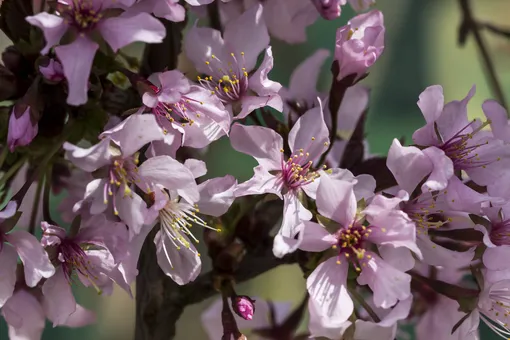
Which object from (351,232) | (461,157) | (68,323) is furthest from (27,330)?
(461,157)

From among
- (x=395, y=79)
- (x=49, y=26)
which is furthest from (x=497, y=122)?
(x=395, y=79)

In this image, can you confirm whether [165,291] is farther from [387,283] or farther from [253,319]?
[387,283]

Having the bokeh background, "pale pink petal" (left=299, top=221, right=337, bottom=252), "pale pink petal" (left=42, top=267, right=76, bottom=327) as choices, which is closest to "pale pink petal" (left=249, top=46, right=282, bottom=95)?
"pale pink petal" (left=299, top=221, right=337, bottom=252)

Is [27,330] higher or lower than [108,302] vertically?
higher

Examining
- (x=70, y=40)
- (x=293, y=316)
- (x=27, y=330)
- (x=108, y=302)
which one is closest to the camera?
(x=70, y=40)

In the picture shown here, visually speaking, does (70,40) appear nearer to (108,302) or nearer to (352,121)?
(352,121)

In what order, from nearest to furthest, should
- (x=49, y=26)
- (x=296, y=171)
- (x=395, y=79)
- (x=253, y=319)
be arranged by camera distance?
(x=49, y=26) → (x=296, y=171) → (x=253, y=319) → (x=395, y=79)
